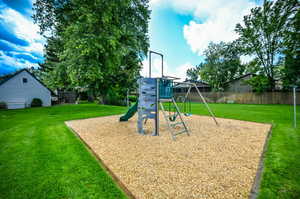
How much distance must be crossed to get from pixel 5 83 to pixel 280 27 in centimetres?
3223

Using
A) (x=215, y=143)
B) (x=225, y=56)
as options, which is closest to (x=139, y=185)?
(x=215, y=143)

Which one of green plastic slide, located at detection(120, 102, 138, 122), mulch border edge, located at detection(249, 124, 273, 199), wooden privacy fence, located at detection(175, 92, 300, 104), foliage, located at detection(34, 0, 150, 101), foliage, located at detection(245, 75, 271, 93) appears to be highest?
foliage, located at detection(34, 0, 150, 101)

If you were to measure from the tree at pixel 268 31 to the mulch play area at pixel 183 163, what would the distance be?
2068 centimetres

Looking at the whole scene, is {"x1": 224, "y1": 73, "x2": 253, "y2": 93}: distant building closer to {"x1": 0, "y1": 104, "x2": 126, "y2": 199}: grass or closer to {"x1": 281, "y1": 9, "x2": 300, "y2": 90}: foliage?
{"x1": 281, "y1": 9, "x2": 300, "y2": 90}: foliage

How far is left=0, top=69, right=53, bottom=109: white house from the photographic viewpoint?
43.9 ft

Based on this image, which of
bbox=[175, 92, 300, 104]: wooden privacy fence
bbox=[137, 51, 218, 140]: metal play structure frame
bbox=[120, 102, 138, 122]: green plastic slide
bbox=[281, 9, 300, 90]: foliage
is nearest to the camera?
bbox=[137, 51, 218, 140]: metal play structure frame

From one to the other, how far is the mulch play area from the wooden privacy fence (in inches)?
617

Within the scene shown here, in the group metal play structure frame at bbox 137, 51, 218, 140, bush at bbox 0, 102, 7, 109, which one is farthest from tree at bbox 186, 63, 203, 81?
metal play structure frame at bbox 137, 51, 218, 140

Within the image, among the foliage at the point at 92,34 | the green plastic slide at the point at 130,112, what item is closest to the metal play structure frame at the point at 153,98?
the green plastic slide at the point at 130,112

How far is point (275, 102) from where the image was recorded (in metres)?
17.0

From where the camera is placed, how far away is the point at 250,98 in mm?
18500

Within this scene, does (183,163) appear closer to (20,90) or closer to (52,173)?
(52,173)

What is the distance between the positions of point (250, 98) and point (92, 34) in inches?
805

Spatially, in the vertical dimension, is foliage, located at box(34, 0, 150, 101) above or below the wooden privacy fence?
above
